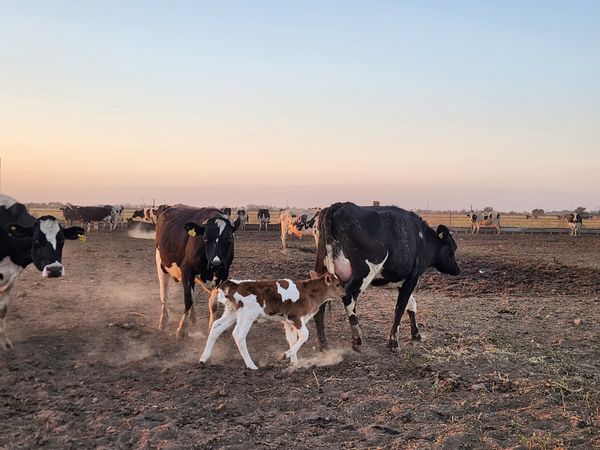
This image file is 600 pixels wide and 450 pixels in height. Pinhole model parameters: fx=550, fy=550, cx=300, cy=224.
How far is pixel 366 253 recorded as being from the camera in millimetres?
8422

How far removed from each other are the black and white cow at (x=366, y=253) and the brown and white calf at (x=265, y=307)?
64 centimetres

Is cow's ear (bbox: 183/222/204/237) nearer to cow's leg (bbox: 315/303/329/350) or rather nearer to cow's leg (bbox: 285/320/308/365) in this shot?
cow's leg (bbox: 315/303/329/350)

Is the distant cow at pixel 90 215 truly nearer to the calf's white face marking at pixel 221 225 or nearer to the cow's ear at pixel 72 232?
the cow's ear at pixel 72 232

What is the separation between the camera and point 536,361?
7582 mm

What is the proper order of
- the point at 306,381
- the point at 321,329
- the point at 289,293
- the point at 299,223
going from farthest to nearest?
the point at 299,223 < the point at 321,329 < the point at 289,293 < the point at 306,381

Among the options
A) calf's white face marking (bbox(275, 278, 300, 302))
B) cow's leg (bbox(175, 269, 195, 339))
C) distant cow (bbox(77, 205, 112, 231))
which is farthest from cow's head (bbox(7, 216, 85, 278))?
distant cow (bbox(77, 205, 112, 231))

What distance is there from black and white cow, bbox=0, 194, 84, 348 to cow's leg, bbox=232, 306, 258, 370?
282cm

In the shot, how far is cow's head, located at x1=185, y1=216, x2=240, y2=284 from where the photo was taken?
8.52 meters

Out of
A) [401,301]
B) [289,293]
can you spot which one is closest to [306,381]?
[289,293]

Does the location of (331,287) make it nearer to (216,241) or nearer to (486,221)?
(216,241)

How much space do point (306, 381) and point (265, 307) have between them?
123 cm

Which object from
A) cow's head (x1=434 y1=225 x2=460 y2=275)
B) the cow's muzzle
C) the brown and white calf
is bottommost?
the brown and white calf

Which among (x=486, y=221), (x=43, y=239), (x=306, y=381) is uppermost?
(x=486, y=221)

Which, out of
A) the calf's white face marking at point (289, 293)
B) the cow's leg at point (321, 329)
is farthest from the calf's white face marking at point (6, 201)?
the cow's leg at point (321, 329)
